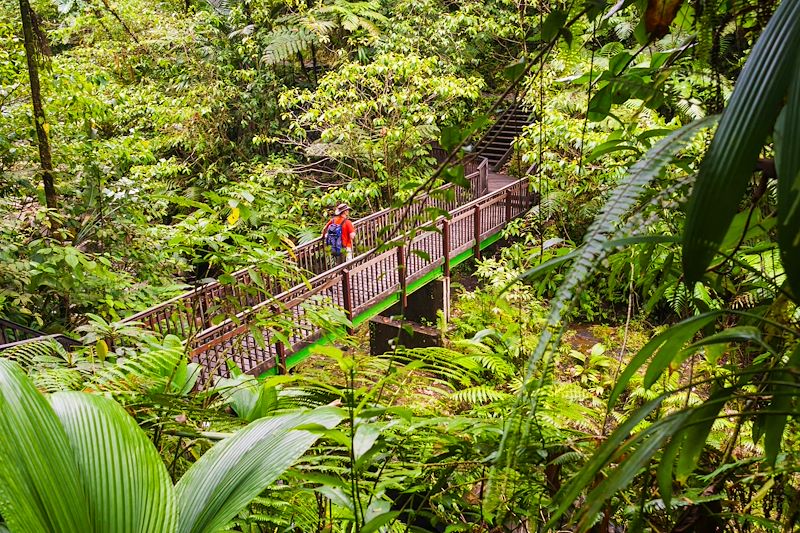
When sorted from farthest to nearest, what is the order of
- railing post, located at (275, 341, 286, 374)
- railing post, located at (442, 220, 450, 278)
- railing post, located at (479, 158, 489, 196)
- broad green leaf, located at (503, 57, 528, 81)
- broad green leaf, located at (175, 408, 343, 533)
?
1. railing post, located at (479, 158, 489, 196)
2. railing post, located at (442, 220, 450, 278)
3. railing post, located at (275, 341, 286, 374)
4. broad green leaf, located at (175, 408, 343, 533)
5. broad green leaf, located at (503, 57, 528, 81)

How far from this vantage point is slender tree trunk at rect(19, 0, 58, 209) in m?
3.66

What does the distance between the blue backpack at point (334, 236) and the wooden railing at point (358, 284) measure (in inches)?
9.5

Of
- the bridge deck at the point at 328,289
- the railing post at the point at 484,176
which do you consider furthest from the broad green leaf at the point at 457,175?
the railing post at the point at 484,176

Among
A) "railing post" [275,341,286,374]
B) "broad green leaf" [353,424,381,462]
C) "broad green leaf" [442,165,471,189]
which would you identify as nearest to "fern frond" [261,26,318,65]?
"railing post" [275,341,286,374]

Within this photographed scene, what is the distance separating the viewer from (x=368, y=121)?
9359mm

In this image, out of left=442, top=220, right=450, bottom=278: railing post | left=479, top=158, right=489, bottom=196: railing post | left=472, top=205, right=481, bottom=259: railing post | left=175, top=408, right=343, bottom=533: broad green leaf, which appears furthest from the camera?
left=479, top=158, right=489, bottom=196: railing post

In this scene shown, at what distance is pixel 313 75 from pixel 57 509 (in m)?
12.0

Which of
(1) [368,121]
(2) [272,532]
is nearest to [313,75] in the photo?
(1) [368,121]

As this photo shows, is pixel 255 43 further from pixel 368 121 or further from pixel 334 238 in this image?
pixel 334 238

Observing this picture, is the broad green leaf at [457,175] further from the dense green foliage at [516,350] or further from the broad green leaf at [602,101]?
the broad green leaf at [602,101]

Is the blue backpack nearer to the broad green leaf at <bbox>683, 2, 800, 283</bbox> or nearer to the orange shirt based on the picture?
the orange shirt

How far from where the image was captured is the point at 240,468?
0.94 metres

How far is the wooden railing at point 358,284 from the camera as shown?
14.6ft

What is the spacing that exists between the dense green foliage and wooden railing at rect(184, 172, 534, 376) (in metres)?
0.58
